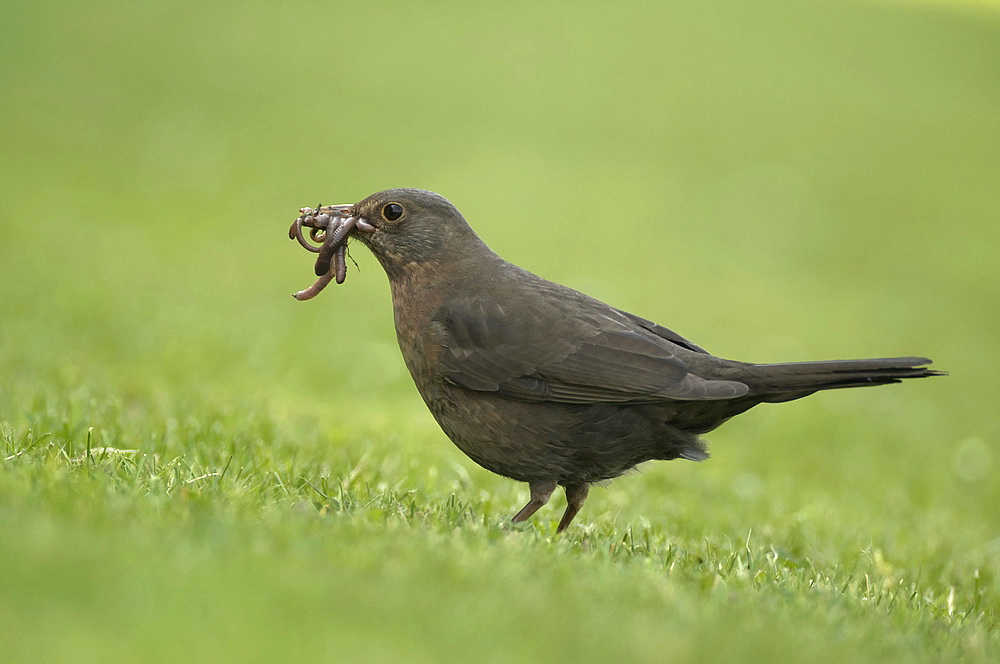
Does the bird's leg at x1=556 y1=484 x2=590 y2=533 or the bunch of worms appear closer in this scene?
the bird's leg at x1=556 y1=484 x2=590 y2=533

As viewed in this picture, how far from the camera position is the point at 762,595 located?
13.4 feet

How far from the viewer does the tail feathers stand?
4355mm

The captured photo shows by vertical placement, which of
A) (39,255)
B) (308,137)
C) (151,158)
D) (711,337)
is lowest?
(39,255)

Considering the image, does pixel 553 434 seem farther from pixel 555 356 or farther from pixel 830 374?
pixel 830 374

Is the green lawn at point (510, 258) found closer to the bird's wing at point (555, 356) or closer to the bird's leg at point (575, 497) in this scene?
the bird's leg at point (575, 497)

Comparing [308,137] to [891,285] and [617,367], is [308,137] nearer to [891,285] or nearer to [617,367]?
[891,285]

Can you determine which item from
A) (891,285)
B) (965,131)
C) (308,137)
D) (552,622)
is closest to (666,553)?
(552,622)

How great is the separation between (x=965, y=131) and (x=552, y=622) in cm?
2580

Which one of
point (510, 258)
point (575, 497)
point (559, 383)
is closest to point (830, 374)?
point (559, 383)

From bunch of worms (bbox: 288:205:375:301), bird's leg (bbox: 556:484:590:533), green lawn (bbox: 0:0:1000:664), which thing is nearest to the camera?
green lawn (bbox: 0:0:1000:664)

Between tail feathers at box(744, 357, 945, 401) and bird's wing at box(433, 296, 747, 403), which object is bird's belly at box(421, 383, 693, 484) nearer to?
bird's wing at box(433, 296, 747, 403)

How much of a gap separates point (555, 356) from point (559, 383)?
0.13 m

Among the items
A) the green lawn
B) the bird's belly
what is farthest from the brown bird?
the green lawn

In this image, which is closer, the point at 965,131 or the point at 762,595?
the point at 762,595
